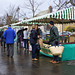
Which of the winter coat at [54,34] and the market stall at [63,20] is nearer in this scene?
the winter coat at [54,34]

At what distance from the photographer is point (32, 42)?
8062 millimetres

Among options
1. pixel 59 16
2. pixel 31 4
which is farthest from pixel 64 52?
pixel 31 4

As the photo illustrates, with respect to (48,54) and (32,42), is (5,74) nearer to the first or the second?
(32,42)

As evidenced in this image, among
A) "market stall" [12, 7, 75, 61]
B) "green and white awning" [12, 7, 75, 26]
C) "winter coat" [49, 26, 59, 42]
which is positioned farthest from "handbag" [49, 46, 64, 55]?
"green and white awning" [12, 7, 75, 26]

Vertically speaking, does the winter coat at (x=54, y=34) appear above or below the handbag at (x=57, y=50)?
above

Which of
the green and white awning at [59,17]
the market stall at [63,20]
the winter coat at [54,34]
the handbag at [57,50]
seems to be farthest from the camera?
the green and white awning at [59,17]

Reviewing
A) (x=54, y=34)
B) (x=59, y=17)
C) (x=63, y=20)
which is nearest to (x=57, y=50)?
(x=54, y=34)

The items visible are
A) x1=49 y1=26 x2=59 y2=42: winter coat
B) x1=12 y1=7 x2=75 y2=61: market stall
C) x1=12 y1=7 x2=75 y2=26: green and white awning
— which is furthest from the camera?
x1=12 y1=7 x2=75 y2=26: green and white awning

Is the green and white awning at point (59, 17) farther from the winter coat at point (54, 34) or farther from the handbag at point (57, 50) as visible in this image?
the handbag at point (57, 50)

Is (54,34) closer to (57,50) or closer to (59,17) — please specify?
(57,50)

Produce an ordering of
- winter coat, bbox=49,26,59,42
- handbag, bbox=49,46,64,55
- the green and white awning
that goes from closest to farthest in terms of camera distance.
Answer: handbag, bbox=49,46,64,55, winter coat, bbox=49,26,59,42, the green and white awning

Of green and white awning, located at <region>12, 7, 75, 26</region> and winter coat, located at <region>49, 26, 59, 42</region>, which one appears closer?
winter coat, located at <region>49, 26, 59, 42</region>

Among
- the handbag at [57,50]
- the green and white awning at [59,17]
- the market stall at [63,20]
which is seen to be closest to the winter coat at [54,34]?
the handbag at [57,50]

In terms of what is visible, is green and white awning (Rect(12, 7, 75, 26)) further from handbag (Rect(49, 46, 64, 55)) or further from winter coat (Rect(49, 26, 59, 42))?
handbag (Rect(49, 46, 64, 55))
